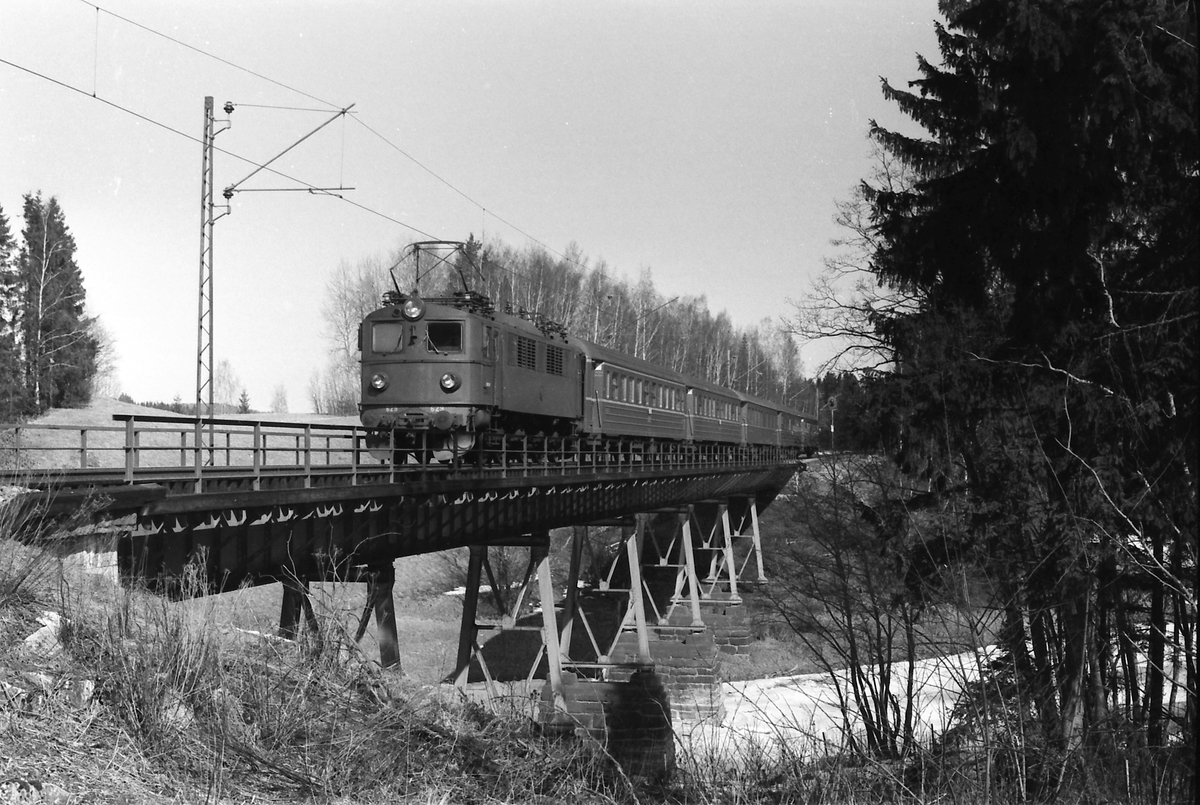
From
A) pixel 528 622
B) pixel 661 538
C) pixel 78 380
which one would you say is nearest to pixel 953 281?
pixel 528 622

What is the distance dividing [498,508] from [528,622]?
21000mm

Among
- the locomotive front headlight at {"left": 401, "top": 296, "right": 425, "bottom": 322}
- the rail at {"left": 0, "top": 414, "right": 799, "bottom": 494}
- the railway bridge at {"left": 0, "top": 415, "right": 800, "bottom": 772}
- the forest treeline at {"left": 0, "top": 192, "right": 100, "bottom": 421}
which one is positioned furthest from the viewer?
the forest treeline at {"left": 0, "top": 192, "right": 100, "bottom": 421}

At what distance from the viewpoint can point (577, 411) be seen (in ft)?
80.3

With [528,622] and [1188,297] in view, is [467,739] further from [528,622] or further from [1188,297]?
[528,622]

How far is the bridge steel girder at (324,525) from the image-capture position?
9.81 m

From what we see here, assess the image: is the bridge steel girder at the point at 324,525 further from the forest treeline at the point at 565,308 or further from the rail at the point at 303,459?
the forest treeline at the point at 565,308

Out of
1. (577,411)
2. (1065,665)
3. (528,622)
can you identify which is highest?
(577,411)

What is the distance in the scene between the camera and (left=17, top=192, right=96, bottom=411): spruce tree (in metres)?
47.3

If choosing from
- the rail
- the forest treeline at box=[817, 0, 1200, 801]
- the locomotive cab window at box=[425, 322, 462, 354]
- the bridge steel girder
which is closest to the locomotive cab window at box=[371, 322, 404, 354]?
the locomotive cab window at box=[425, 322, 462, 354]

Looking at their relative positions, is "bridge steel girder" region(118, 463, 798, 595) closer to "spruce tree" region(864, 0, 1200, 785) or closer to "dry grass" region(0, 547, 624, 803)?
"dry grass" region(0, 547, 624, 803)

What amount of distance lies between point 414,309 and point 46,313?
36765 millimetres

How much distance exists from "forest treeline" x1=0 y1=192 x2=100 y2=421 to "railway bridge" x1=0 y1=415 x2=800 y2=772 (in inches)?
991

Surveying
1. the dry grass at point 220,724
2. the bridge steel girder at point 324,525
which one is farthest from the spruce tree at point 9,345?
the dry grass at point 220,724

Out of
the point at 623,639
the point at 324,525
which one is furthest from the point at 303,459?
the point at 623,639
